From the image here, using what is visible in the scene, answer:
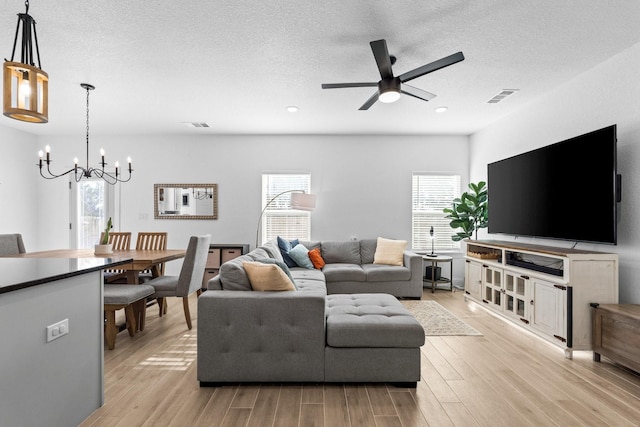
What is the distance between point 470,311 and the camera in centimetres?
442

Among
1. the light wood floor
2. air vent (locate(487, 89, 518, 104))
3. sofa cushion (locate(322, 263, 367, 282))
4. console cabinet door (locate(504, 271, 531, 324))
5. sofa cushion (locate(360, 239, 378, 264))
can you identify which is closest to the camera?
the light wood floor

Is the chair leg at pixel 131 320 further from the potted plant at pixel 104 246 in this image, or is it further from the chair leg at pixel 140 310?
the potted plant at pixel 104 246

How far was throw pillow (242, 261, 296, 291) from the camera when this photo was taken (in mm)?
2562

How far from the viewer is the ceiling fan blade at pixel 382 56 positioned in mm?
2395

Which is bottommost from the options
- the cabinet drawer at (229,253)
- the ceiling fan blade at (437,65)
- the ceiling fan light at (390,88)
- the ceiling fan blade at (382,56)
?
the cabinet drawer at (229,253)

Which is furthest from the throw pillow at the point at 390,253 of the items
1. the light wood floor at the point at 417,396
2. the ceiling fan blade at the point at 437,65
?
the ceiling fan blade at the point at 437,65

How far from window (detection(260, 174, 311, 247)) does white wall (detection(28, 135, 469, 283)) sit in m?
0.13

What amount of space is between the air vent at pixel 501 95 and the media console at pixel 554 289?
179 cm

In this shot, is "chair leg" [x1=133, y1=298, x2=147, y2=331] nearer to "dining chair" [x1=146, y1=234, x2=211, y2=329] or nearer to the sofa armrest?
"dining chair" [x1=146, y1=234, x2=211, y2=329]

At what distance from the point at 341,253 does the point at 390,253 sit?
0.78 meters

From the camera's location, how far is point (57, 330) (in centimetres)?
173

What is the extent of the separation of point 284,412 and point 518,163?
12.6 feet

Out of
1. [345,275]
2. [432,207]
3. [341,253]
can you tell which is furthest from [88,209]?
[432,207]

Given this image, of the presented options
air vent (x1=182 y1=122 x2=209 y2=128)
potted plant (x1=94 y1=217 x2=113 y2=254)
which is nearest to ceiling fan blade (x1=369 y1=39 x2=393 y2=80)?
potted plant (x1=94 y1=217 x2=113 y2=254)
